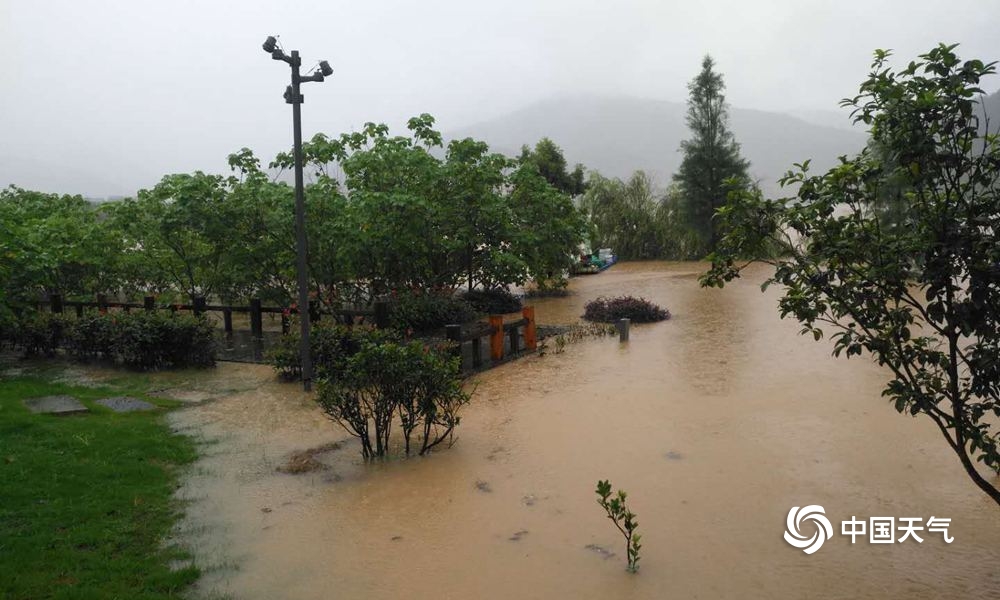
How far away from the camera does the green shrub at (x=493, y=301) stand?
706 inches

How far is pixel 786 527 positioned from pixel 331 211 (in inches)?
398

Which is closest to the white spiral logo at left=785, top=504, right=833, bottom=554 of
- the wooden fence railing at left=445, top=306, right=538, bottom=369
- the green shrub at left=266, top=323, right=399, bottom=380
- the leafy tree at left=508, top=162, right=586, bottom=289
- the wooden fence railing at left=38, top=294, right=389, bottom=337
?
the wooden fence railing at left=445, top=306, right=538, bottom=369

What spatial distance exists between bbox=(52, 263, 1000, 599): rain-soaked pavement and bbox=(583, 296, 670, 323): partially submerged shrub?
551 centimetres

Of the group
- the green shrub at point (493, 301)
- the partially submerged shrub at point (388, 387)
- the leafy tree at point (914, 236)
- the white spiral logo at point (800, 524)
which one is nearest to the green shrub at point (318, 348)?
the partially submerged shrub at point (388, 387)

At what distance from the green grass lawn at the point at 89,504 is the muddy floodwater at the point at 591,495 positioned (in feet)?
0.86

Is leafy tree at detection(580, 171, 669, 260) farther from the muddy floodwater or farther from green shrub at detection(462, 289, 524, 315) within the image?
the muddy floodwater

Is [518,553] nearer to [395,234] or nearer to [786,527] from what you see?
[786,527]

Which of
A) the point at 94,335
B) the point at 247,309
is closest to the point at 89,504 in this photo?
the point at 94,335

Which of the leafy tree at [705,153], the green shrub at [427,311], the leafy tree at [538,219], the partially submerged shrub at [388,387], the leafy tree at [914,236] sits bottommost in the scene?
the partially submerged shrub at [388,387]

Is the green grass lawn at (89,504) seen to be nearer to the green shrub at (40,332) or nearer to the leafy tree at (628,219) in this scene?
the green shrub at (40,332)

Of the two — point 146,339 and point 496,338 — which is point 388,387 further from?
point 146,339

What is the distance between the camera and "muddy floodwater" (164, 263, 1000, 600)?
14.4ft

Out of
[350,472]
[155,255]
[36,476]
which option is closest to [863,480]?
[350,472]

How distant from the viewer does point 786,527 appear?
199 inches
